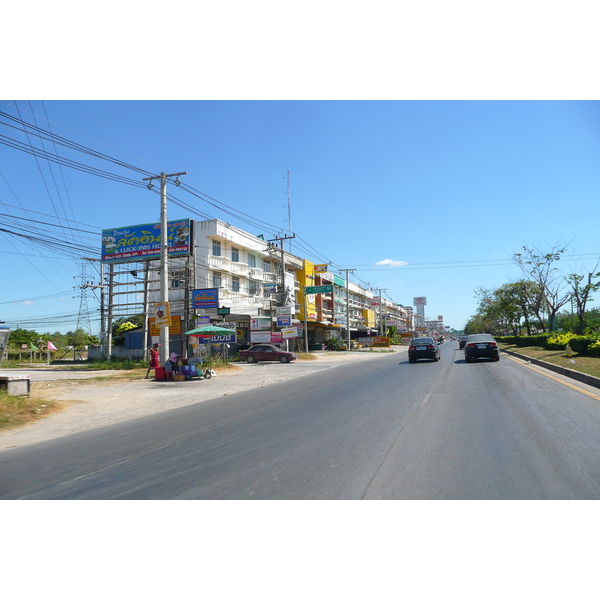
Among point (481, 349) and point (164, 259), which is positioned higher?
point (164, 259)

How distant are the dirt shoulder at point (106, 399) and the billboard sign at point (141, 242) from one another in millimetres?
10202

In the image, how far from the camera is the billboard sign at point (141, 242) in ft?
97.2

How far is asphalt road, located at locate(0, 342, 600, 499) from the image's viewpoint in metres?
5.04

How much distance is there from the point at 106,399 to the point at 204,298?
52.6ft

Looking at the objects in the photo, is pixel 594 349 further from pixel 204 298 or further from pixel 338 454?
pixel 204 298

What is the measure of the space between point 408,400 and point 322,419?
10.6 ft

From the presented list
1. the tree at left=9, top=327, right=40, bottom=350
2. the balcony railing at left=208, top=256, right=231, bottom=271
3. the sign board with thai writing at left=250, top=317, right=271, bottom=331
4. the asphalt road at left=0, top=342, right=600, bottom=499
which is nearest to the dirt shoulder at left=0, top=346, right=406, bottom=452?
the asphalt road at left=0, top=342, right=600, bottom=499

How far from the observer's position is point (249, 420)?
979cm

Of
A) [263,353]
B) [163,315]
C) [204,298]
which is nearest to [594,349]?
[163,315]

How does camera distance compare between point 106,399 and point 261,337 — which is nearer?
point 106,399

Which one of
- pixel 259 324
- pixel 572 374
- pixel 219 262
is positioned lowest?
pixel 572 374

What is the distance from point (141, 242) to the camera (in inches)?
1227

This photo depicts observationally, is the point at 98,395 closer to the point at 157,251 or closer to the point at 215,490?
the point at 215,490

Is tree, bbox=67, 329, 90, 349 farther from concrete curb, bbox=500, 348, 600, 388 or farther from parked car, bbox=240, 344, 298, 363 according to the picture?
concrete curb, bbox=500, 348, 600, 388
